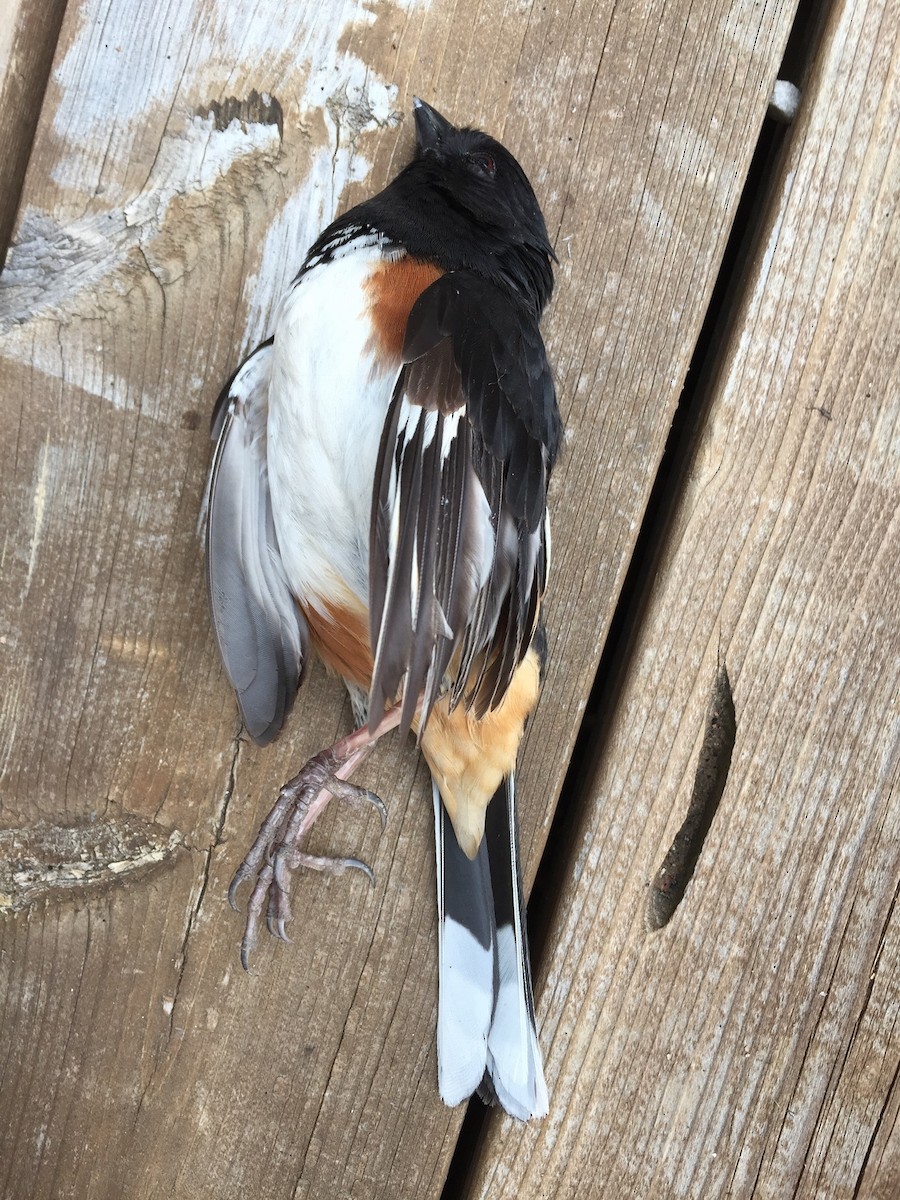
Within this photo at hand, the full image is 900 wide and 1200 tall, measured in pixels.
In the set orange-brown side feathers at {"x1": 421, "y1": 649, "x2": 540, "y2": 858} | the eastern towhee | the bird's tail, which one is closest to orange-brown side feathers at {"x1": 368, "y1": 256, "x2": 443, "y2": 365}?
the eastern towhee

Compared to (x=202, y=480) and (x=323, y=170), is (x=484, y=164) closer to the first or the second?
(x=323, y=170)

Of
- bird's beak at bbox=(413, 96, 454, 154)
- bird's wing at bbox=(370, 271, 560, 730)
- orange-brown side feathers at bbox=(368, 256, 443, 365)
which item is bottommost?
bird's wing at bbox=(370, 271, 560, 730)

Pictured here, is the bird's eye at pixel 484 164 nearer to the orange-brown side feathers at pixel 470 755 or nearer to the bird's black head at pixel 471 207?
the bird's black head at pixel 471 207

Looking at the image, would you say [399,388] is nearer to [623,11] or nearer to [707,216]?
[707,216]

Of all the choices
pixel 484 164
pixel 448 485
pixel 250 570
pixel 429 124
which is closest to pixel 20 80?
pixel 429 124

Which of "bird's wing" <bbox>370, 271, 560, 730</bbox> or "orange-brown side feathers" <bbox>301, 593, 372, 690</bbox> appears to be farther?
"orange-brown side feathers" <bbox>301, 593, 372, 690</bbox>

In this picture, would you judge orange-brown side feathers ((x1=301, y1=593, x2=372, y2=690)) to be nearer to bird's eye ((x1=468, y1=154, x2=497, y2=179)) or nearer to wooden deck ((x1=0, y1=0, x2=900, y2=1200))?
wooden deck ((x1=0, y1=0, x2=900, y2=1200))
